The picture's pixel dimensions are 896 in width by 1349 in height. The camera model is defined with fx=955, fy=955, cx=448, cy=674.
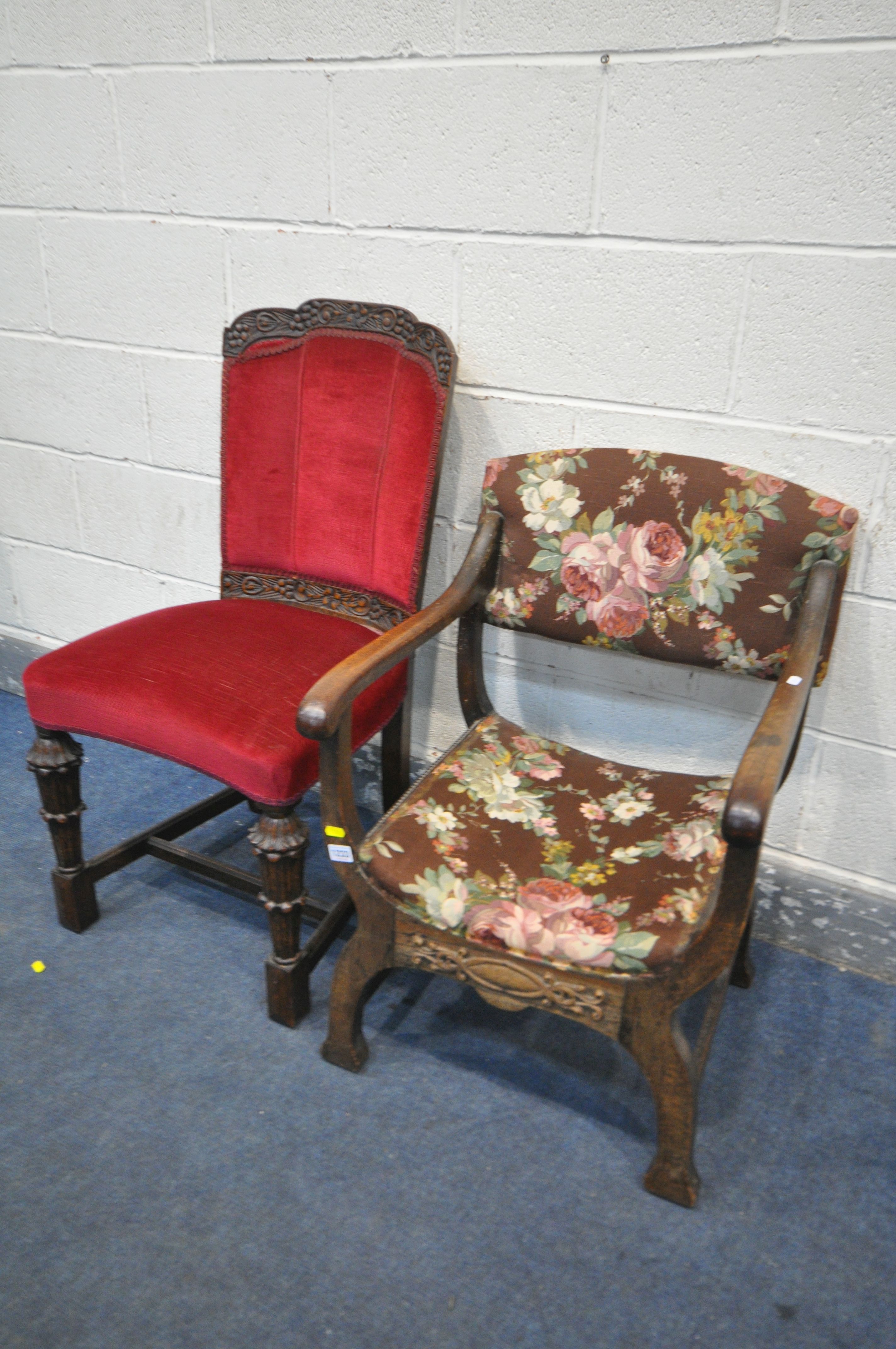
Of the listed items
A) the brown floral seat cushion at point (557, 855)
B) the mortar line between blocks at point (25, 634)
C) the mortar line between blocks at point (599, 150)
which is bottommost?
the mortar line between blocks at point (25, 634)

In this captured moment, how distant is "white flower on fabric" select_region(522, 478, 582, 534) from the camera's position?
1482 millimetres

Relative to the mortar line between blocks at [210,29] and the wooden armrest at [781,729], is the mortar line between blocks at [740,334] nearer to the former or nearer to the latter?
the wooden armrest at [781,729]

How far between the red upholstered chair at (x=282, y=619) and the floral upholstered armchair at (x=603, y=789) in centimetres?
13

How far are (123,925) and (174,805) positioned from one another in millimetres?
400

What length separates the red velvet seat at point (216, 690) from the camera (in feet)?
4.52

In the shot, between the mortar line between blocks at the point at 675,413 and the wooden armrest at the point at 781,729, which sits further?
the mortar line between blocks at the point at 675,413

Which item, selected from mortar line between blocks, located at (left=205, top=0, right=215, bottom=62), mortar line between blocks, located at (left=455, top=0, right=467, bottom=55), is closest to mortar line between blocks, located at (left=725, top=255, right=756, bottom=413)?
mortar line between blocks, located at (left=455, top=0, right=467, bottom=55)

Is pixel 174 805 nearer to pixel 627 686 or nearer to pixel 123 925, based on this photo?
pixel 123 925

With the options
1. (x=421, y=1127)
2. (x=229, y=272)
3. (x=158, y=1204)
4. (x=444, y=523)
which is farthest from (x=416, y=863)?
(x=229, y=272)

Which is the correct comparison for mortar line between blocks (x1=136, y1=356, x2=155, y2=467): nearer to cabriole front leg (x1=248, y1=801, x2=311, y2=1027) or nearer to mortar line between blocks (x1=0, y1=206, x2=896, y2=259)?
mortar line between blocks (x1=0, y1=206, x2=896, y2=259)

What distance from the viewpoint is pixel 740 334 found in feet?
4.81

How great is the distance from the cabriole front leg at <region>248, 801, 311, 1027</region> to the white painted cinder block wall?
609 millimetres

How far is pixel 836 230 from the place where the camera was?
1362mm

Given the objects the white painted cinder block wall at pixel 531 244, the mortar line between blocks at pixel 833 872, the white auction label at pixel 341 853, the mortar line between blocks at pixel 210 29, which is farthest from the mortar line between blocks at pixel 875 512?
the mortar line between blocks at pixel 210 29
